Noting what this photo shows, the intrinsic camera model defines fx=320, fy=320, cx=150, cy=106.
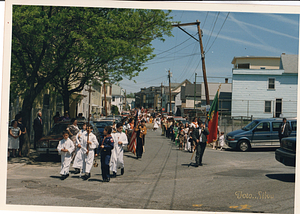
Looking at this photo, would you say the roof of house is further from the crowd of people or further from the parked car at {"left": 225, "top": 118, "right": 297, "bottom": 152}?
the crowd of people

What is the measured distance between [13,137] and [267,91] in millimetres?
21332

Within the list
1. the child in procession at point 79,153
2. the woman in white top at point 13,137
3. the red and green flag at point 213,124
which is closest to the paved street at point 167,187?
the child in procession at point 79,153

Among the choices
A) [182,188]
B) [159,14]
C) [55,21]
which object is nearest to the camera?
[182,188]

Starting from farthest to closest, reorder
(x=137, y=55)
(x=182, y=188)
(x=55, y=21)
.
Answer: (x=137, y=55)
(x=55, y=21)
(x=182, y=188)

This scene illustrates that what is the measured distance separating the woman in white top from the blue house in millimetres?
18261

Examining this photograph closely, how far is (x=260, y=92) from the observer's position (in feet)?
93.0

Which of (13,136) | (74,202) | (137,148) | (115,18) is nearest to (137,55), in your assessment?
(115,18)

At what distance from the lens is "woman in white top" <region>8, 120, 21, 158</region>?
13.4 m

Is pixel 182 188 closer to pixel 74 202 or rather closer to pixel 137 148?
pixel 74 202

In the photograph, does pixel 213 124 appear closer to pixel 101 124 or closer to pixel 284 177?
pixel 284 177

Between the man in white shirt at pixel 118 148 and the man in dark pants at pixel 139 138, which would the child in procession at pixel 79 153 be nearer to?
the man in white shirt at pixel 118 148

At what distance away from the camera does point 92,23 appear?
44.7 feet

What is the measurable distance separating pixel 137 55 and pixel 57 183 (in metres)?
8.80

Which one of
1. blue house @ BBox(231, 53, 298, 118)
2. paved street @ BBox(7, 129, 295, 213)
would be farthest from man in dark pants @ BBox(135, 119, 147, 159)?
blue house @ BBox(231, 53, 298, 118)
